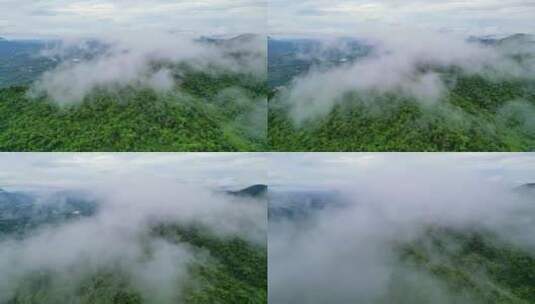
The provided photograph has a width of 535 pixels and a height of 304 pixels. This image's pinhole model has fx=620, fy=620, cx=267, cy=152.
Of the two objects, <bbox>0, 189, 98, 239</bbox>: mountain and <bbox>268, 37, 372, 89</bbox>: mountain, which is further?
<bbox>268, 37, 372, 89</bbox>: mountain

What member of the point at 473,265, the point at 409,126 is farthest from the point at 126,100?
the point at 473,265

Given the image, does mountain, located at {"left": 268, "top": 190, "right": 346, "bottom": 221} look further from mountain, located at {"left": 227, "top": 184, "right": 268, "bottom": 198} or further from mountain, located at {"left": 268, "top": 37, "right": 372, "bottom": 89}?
mountain, located at {"left": 268, "top": 37, "right": 372, "bottom": 89}

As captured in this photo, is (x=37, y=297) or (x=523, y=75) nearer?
(x=37, y=297)

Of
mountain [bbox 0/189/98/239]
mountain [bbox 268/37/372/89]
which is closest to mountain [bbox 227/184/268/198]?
Result: mountain [bbox 268/37/372/89]

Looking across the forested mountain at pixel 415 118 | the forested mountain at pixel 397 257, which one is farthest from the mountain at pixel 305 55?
the forested mountain at pixel 397 257

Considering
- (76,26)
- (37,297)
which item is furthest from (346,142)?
(37,297)

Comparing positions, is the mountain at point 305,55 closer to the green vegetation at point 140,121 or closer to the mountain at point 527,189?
the green vegetation at point 140,121

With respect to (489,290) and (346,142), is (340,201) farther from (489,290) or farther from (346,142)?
(489,290)
